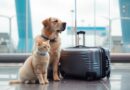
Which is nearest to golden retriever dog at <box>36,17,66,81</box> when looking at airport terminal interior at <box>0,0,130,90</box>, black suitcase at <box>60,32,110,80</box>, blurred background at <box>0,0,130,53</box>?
black suitcase at <box>60,32,110,80</box>

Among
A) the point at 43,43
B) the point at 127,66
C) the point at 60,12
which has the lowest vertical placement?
the point at 127,66

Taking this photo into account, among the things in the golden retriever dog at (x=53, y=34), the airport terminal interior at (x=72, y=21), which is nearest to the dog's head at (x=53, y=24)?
the golden retriever dog at (x=53, y=34)

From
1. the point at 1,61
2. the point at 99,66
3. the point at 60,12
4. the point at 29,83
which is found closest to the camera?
the point at 29,83

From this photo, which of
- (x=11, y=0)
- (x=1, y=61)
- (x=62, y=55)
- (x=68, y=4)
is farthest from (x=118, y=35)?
(x=62, y=55)

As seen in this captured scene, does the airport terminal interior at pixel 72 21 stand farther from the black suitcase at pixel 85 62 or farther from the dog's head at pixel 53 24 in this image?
the dog's head at pixel 53 24

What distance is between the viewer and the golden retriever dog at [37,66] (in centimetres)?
267

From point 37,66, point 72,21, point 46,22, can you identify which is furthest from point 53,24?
point 72,21

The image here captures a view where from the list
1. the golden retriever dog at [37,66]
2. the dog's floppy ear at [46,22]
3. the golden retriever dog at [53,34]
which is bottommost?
the golden retriever dog at [37,66]

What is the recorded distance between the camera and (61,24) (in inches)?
118

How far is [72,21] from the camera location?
5898 millimetres

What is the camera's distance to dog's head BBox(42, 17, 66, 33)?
2988 mm

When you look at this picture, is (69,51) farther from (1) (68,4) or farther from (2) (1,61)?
(1) (68,4)

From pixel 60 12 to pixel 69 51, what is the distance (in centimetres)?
269

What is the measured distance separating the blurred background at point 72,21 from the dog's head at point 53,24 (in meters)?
2.69
